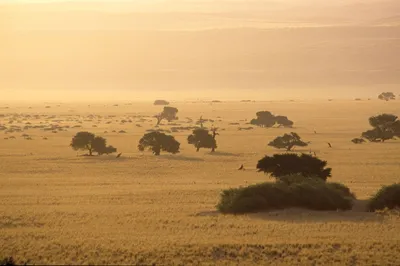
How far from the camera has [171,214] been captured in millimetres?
22812

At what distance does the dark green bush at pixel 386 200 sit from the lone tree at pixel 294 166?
4.73 m

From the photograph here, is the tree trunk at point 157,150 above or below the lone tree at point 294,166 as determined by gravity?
below

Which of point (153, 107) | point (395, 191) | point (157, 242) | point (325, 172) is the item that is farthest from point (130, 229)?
point (153, 107)

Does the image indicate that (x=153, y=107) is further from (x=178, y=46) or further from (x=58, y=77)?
(x=178, y=46)

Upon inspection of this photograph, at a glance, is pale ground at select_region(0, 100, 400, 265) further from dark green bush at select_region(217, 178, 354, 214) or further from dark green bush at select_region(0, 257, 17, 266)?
dark green bush at select_region(0, 257, 17, 266)

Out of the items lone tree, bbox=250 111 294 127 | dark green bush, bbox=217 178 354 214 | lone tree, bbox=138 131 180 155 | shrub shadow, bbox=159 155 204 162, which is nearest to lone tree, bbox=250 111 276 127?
lone tree, bbox=250 111 294 127

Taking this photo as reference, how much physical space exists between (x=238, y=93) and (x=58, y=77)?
4929 cm

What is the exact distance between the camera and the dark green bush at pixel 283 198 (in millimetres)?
22828

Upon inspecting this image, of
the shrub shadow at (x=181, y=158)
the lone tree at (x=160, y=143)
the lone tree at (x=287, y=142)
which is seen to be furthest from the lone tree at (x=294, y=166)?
the lone tree at (x=287, y=142)

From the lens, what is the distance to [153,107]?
4208 inches

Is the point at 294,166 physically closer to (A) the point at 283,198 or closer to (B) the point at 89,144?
(A) the point at 283,198

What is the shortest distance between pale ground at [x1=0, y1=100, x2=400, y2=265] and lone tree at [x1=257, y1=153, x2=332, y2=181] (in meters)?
1.63

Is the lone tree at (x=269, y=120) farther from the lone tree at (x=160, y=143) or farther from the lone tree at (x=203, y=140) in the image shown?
the lone tree at (x=160, y=143)

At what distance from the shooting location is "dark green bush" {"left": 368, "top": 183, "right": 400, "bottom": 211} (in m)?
22.7
